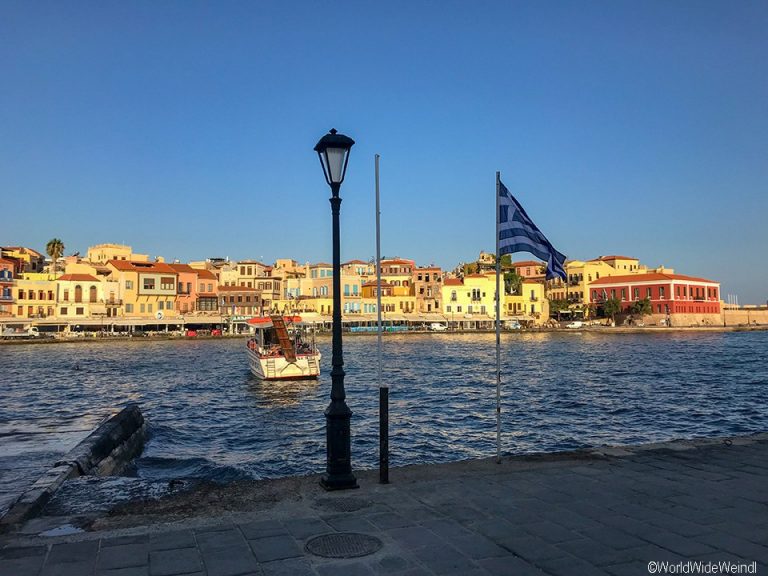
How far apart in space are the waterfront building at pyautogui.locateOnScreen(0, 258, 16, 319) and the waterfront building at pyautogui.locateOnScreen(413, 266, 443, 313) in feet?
211

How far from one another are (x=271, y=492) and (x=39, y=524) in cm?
254

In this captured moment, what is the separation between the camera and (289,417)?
24734 mm

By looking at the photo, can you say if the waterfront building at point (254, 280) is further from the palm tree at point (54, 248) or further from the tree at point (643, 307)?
the tree at point (643, 307)

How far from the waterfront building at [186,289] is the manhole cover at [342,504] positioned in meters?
95.3

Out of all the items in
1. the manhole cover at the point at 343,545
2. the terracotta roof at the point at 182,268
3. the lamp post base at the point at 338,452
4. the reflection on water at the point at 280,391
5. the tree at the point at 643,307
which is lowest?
the reflection on water at the point at 280,391

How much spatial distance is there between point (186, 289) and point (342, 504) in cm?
9761

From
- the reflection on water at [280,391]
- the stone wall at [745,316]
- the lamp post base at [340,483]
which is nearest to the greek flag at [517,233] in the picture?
the lamp post base at [340,483]

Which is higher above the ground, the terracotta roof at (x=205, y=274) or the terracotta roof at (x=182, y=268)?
the terracotta roof at (x=182, y=268)

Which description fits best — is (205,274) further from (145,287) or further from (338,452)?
(338,452)

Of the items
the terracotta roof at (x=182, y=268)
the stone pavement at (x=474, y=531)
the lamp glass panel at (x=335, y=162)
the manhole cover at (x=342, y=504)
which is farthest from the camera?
the terracotta roof at (x=182, y=268)

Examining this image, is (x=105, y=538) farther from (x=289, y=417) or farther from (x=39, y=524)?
(x=289, y=417)

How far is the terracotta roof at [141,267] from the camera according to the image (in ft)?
304

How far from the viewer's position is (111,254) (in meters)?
104

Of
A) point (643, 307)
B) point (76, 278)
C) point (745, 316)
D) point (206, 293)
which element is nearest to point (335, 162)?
point (76, 278)
